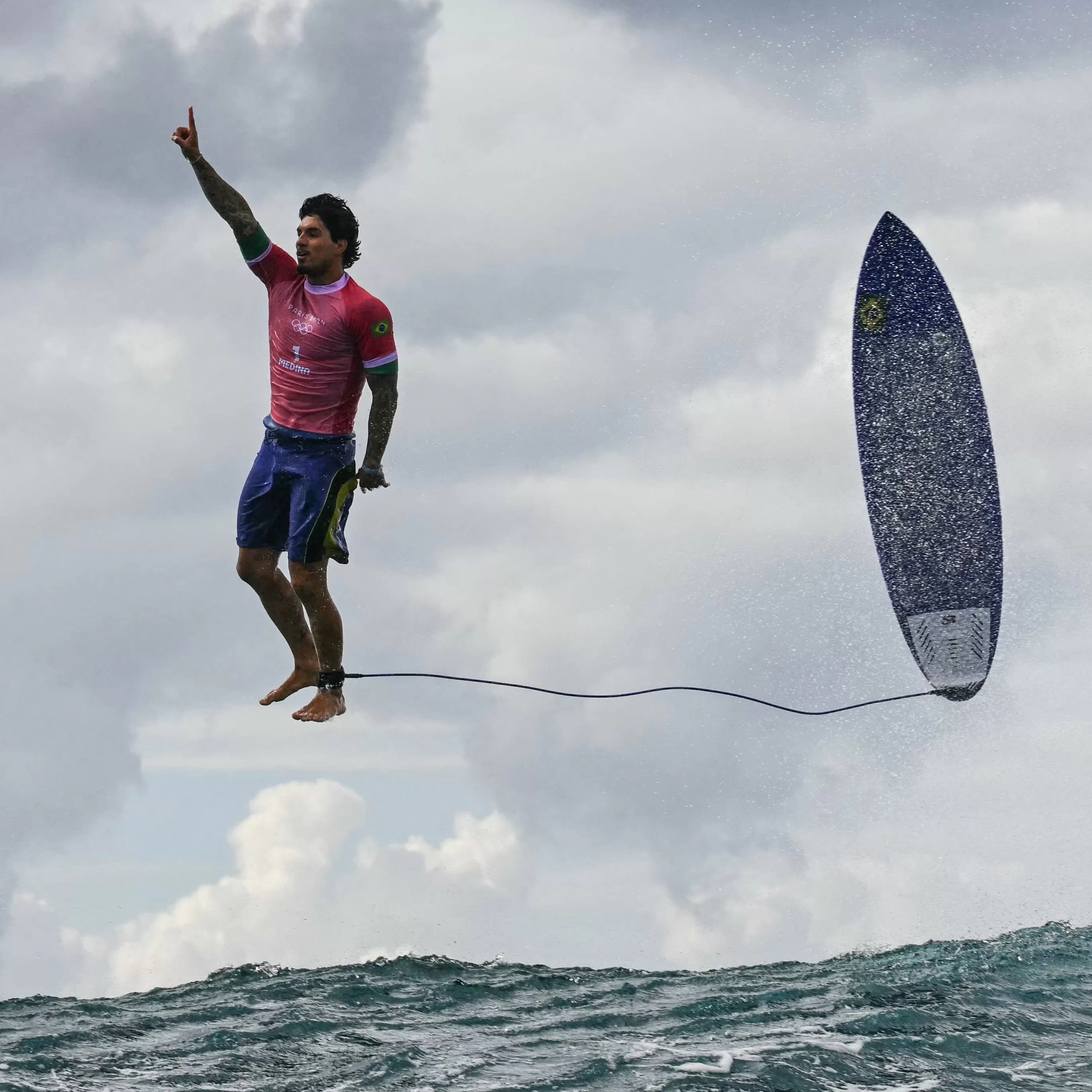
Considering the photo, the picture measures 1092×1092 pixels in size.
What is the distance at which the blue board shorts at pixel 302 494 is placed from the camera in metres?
11.9

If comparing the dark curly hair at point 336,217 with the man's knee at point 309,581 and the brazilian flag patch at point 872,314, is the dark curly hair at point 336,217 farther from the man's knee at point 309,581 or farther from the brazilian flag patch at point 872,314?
the brazilian flag patch at point 872,314

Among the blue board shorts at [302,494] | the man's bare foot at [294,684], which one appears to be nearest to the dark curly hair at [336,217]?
the blue board shorts at [302,494]

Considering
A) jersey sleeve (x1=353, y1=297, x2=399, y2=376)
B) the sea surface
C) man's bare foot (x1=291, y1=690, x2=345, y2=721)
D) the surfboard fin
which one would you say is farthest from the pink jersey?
the surfboard fin

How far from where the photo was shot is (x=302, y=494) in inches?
471

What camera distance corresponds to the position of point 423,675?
1240 centimetres

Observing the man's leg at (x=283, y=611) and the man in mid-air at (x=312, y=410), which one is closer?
the man in mid-air at (x=312, y=410)

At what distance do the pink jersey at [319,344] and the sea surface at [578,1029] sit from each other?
17.9ft

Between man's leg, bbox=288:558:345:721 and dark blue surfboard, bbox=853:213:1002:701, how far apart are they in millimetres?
7769

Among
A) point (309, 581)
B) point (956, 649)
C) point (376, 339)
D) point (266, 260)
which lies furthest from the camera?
point (956, 649)

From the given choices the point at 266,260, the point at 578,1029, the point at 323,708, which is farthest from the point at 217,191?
the point at 578,1029

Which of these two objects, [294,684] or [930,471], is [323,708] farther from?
[930,471]

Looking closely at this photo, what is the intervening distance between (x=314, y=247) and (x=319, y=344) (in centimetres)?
82

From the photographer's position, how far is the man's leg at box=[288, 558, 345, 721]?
39.8 feet

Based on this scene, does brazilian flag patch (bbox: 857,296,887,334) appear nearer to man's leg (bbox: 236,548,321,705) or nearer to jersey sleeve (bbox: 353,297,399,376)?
jersey sleeve (bbox: 353,297,399,376)
